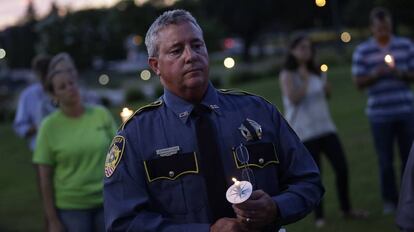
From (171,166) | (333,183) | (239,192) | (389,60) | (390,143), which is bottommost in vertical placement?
(333,183)

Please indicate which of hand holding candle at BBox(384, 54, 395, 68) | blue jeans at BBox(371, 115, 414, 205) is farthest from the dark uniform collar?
blue jeans at BBox(371, 115, 414, 205)

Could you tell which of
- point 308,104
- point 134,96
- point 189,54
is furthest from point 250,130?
point 134,96

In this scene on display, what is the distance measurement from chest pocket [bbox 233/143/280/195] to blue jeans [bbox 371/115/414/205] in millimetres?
5300

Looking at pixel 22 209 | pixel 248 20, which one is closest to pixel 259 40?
pixel 248 20

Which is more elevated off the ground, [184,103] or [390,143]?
[184,103]

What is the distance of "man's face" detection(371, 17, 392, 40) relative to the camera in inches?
339

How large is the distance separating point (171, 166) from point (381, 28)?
572 centimetres

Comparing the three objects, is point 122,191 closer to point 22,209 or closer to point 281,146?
point 281,146

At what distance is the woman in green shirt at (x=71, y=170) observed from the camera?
19.9ft

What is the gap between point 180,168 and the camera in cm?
341

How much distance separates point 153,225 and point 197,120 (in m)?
0.49

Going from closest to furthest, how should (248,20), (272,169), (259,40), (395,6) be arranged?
1. (272,169)
2. (395,6)
3. (248,20)
4. (259,40)

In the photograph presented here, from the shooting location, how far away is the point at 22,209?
1255 centimetres

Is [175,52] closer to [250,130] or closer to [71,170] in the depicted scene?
[250,130]
